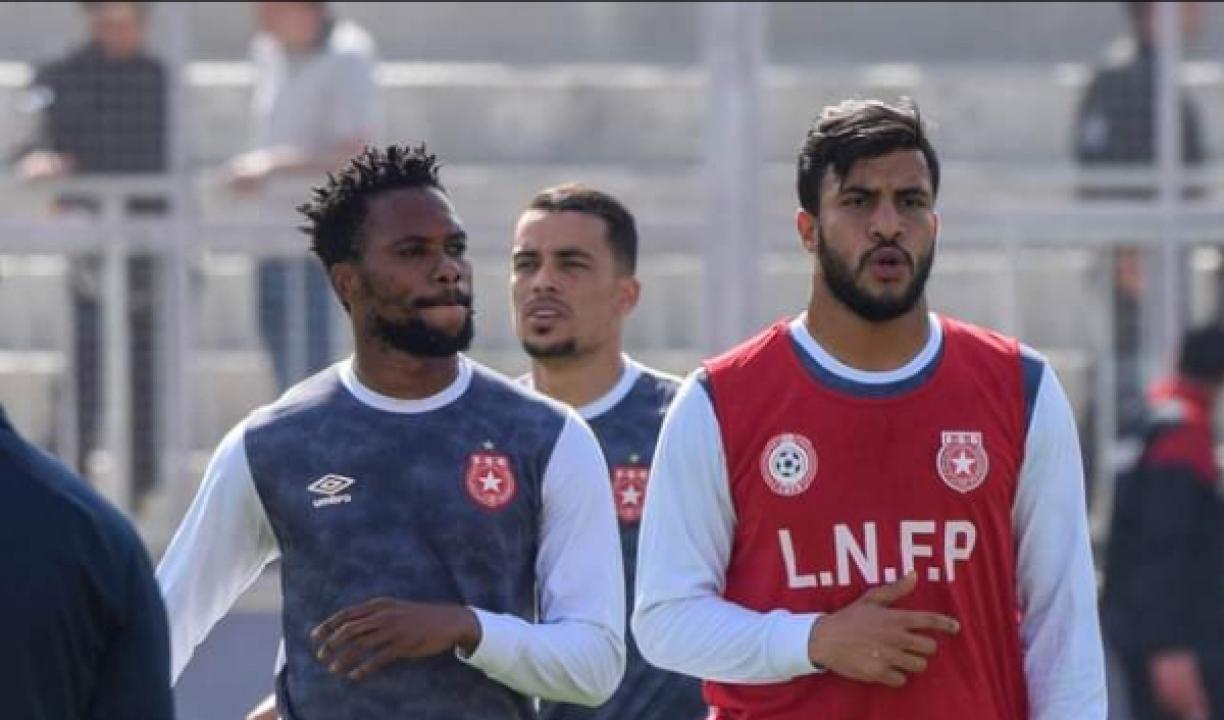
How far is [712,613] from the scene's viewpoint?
4.94 meters

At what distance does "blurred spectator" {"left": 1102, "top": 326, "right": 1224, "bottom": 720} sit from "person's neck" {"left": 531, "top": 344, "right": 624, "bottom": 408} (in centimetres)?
310

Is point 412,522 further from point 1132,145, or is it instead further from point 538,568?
point 1132,145

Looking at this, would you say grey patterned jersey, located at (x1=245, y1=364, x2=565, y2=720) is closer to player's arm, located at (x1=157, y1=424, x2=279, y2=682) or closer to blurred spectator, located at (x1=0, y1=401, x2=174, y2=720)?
player's arm, located at (x1=157, y1=424, x2=279, y2=682)

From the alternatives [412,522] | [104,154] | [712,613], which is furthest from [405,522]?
[104,154]

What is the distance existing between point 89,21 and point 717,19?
200 centimetres

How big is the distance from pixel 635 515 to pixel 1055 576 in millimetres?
1624

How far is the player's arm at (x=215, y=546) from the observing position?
17.3 ft

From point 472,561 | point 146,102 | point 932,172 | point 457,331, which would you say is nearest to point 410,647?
point 472,561

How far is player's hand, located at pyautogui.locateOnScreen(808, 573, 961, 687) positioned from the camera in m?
4.79

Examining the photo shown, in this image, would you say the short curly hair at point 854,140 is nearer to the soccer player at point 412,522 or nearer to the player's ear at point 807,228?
the player's ear at point 807,228

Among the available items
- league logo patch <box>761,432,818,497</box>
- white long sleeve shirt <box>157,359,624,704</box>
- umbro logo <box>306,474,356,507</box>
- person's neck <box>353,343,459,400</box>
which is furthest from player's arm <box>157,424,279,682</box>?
league logo patch <box>761,432,818,497</box>

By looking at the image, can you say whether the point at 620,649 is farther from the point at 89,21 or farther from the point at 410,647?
the point at 89,21

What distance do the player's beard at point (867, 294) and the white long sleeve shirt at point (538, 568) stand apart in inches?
21.2

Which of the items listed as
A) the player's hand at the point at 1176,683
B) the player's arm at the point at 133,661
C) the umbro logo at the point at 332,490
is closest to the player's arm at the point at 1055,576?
the umbro logo at the point at 332,490
